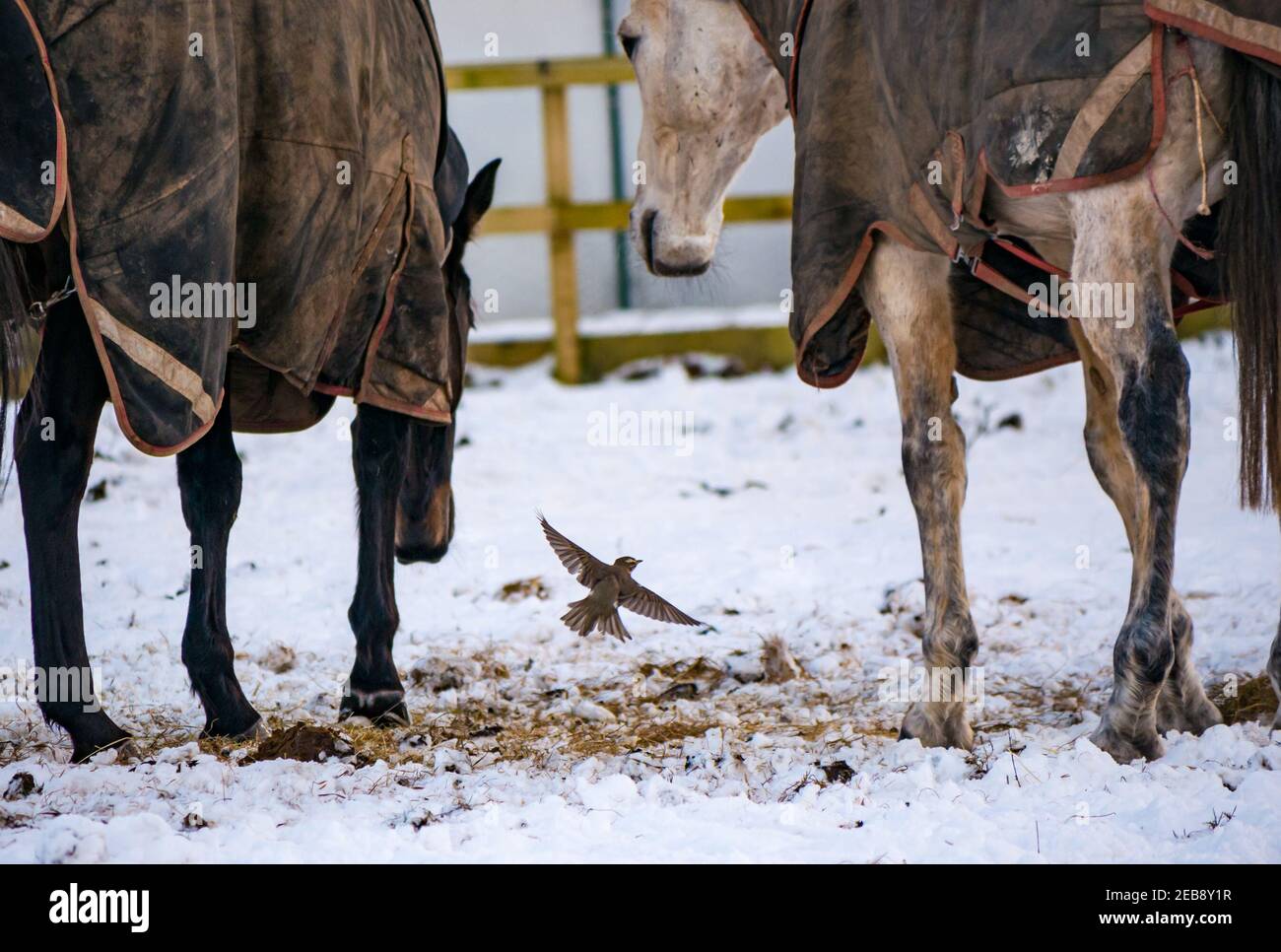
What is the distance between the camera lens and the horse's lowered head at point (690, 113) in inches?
161

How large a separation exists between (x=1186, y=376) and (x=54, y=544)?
2.45 meters

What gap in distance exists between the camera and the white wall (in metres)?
10.4

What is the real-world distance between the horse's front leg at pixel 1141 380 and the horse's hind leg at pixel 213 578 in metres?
2.15

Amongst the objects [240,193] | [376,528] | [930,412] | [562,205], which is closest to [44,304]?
[240,193]

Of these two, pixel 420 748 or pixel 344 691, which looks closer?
pixel 420 748

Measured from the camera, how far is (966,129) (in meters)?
3.09

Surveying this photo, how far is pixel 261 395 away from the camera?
3916 mm

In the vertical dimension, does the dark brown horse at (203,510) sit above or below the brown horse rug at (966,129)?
below

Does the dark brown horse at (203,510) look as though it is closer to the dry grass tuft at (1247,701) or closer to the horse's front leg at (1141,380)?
the horse's front leg at (1141,380)

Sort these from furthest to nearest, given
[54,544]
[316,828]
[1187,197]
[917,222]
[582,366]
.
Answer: [582,366], [917,222], [54,544], [1187,197], [316,828]

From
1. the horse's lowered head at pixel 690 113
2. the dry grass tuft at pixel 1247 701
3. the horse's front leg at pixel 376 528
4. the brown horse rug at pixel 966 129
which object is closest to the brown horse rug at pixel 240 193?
the horse's front leg at pixel 376 528

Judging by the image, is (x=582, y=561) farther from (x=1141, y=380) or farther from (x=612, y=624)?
(x=1141, y=380)
